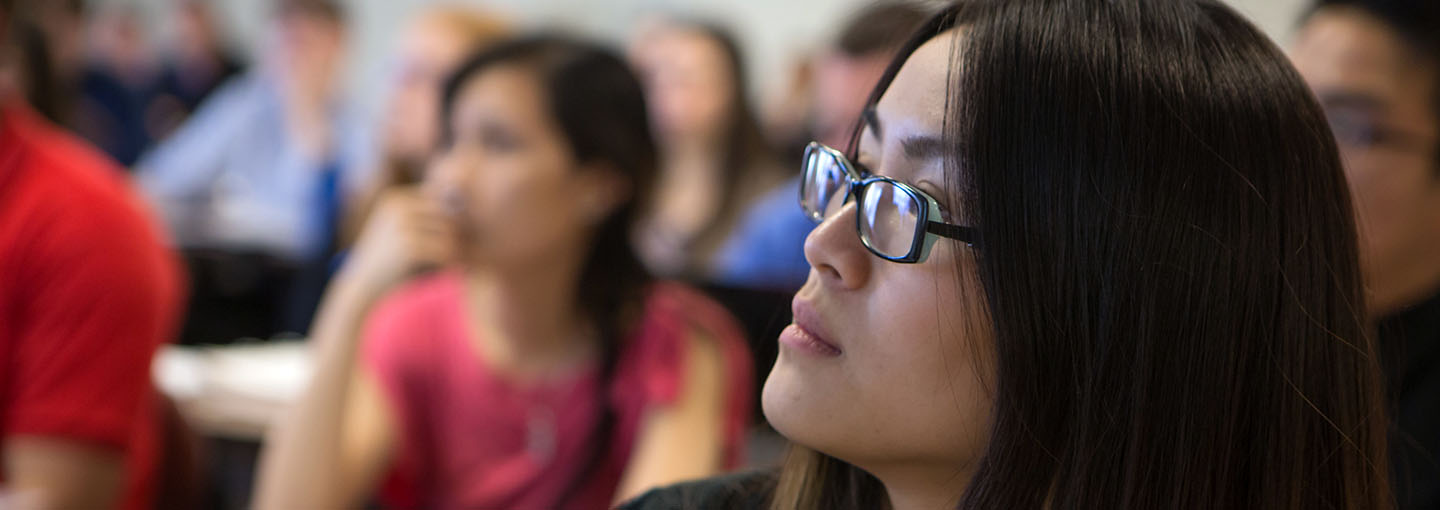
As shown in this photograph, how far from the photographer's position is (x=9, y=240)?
56.7 inches

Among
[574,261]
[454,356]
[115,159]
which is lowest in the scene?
[454,356]

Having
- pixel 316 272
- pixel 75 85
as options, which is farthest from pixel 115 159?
pixel 316 272

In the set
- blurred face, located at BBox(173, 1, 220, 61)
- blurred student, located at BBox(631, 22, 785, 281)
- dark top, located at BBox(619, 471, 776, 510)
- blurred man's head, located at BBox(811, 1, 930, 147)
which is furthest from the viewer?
blurred face, located at BBox(173, 1, 220, 61)

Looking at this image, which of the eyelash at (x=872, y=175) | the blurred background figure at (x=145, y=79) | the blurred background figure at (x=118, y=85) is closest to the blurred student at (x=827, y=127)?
the eyelash at (x=872, y=175)

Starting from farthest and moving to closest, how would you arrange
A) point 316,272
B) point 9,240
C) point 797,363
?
1. point 316,272
2. point 9,240
3. point 797,363

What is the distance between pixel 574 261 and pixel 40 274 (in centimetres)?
78

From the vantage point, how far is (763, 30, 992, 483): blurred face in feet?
2.73

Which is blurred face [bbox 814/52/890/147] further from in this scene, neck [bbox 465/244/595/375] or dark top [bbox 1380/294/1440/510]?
dark top [bbox 1380/294/1440/510]

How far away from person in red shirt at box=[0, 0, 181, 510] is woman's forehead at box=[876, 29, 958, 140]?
1048 mm

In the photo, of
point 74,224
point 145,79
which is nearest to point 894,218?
point 74,224

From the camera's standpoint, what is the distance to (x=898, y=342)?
0.84 m

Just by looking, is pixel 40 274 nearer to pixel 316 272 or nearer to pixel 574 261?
pixel 574 261

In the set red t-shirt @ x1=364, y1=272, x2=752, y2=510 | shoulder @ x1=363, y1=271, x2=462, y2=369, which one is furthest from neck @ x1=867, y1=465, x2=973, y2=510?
shoulder @ x1=363, y1=271, x2=462, y2=369

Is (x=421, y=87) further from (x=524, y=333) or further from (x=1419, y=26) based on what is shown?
(x=1419, y=26)
